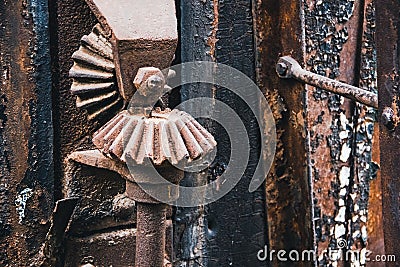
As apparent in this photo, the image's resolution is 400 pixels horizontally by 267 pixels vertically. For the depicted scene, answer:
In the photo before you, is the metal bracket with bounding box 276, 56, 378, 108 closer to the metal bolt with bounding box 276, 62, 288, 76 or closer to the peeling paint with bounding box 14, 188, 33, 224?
the metal bolt with bounding box 276, 62, 288, 76

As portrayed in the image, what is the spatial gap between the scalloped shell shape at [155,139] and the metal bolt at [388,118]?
20 centimetres

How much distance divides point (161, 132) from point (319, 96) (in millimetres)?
416

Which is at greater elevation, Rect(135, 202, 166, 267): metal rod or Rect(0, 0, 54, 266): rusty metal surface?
Rect(0, 0, 54, 266): rusty metal surface

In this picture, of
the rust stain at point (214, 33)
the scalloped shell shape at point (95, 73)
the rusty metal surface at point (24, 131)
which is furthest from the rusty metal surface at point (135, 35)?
the rust stain at point (214, 33)

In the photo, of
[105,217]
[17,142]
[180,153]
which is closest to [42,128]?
[17,142]

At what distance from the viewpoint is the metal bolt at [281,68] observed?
0.99 metres

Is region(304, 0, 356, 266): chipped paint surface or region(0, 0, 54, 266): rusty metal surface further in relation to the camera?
region(304, 0, 356, 266): chipped paint surface

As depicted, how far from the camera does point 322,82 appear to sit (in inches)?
35.9

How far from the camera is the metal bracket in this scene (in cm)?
84

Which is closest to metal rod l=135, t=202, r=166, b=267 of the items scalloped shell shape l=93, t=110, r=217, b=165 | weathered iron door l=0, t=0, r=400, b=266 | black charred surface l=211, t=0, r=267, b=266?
scalloped shell shape l=93, t=110, r=217, b=165

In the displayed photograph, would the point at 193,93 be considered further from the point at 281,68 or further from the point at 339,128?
the point at 339,128

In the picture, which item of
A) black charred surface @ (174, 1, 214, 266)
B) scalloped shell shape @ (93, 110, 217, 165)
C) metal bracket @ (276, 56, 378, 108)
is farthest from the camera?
black charred surface @ (174, 1, 214, 266)

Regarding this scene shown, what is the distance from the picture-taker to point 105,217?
0.94 m

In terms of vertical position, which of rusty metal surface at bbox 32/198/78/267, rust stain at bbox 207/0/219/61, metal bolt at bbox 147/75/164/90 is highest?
rust stain at bbox 207/0/219/61
